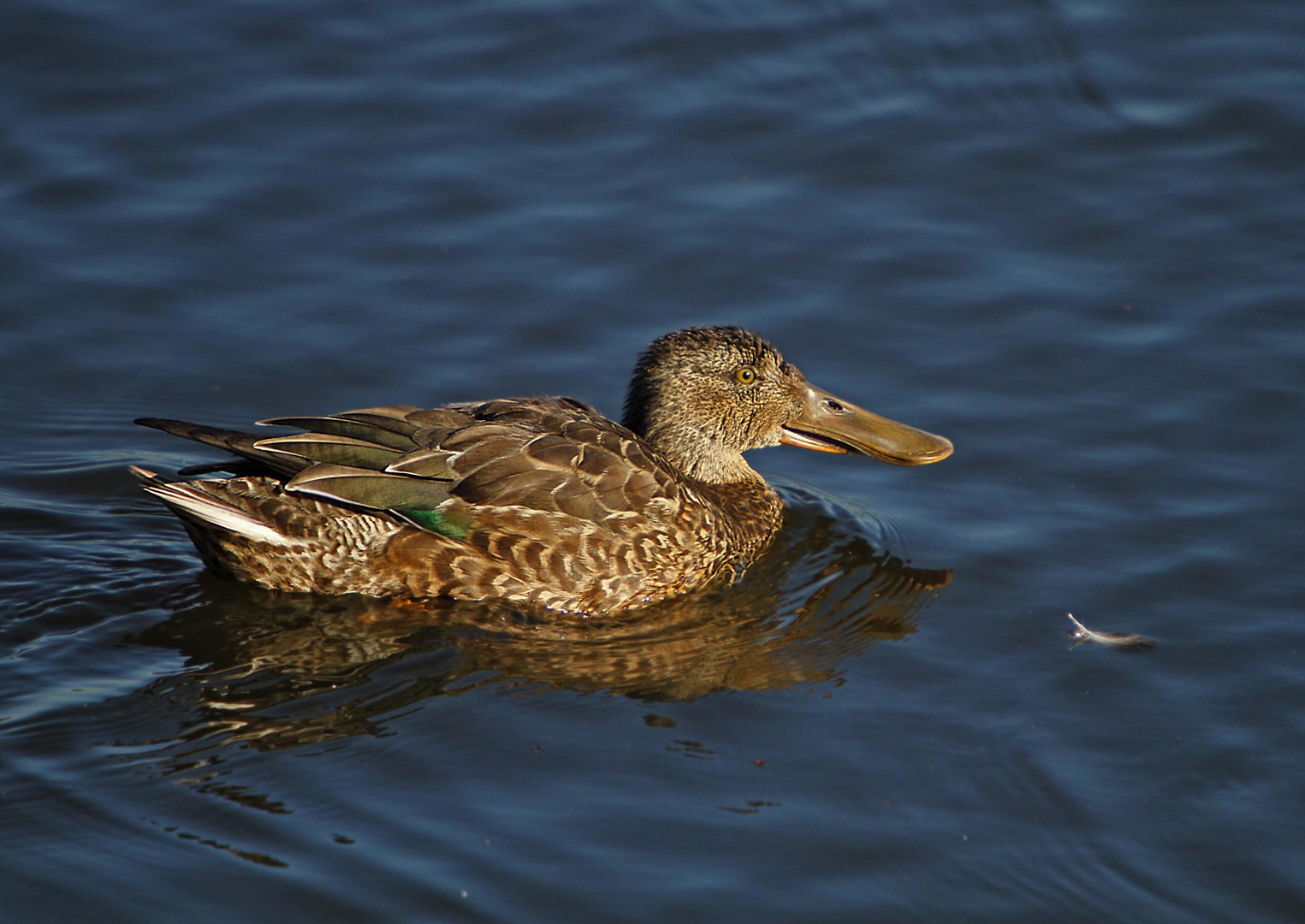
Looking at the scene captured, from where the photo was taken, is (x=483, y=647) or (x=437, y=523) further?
(x=437, y=523)

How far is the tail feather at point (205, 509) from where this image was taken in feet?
23.4

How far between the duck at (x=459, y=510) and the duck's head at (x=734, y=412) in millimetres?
410

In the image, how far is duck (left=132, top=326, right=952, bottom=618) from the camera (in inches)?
289

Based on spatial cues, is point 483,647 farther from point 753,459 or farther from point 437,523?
point 753,459

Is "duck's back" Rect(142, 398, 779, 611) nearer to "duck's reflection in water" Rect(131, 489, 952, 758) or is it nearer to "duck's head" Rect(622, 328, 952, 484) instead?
"duck's reflection in water" Rect(131, 489, 952, 758)

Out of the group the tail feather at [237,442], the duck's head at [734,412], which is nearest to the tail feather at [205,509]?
the tail feather at [237,442]

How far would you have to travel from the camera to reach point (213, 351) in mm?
9398

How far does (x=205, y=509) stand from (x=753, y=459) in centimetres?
365

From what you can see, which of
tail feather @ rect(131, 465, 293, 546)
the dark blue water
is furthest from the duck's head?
tail feather @ rect(131, 465, 293, 546)

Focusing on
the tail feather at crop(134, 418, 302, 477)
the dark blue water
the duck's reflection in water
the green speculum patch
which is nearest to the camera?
the dark blue water

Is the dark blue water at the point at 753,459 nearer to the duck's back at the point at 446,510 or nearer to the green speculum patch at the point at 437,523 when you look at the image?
the duck's back at the point at 446,510

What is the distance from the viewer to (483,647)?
283 inches

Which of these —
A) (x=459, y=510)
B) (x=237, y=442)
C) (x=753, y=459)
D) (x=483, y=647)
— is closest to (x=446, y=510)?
(x=459, y=510)

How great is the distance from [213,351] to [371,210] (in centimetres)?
179
